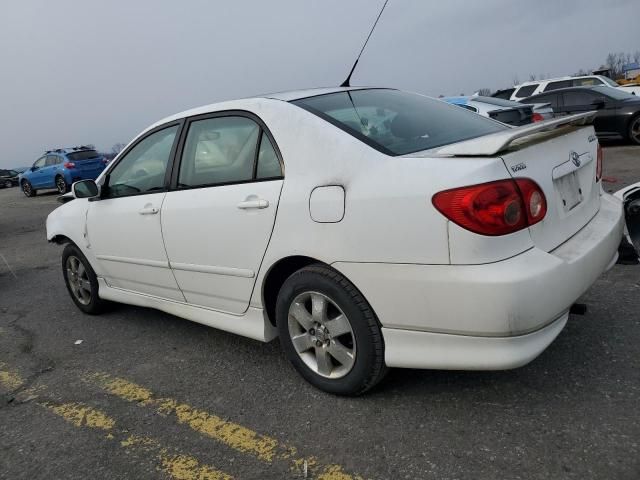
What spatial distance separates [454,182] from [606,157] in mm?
9813

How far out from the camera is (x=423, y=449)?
88.9 inches

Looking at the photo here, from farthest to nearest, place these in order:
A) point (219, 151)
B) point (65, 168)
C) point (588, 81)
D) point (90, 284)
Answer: point (65, 168)
point (588, 81)
point (90, 284)
point (219, 151)

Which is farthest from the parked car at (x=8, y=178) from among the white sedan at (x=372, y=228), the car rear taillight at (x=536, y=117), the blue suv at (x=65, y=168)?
the white sedan at (x=372, y=228)

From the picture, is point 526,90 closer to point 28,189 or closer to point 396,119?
point 396,119

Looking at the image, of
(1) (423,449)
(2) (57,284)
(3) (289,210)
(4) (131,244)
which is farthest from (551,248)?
(2) (57,284)

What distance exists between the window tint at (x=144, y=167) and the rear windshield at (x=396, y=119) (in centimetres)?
113

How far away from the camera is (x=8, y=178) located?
34188mm

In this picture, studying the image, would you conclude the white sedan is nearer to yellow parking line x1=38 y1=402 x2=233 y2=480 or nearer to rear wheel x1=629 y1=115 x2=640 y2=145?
yellow parking line x1=38 y1=402 x2=233 y2=480

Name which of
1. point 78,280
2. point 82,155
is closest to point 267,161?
point 78,280

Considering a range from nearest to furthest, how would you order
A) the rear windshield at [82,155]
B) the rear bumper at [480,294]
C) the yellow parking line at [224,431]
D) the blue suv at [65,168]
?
the rear bumper at [480,294] → the yellow parking line at [224,431] → the blue suv at [65,168] → the rear windshield at [82,155]

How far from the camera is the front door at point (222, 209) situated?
280 centimetres

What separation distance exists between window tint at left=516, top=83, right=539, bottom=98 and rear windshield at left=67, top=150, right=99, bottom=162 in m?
14.0

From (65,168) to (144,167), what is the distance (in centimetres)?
1642

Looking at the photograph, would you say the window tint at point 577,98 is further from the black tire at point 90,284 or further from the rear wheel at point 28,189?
the rear wheel at point 28,189
